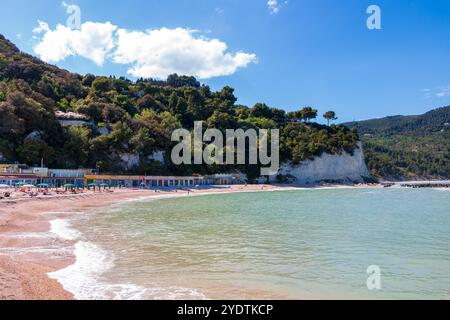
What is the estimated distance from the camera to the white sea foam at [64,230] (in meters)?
18.2

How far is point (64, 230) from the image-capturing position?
65.7 feet

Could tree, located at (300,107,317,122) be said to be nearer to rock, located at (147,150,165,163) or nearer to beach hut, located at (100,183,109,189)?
rock, located at (147,150,165,163)

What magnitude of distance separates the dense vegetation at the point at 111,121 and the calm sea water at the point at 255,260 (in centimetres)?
4131

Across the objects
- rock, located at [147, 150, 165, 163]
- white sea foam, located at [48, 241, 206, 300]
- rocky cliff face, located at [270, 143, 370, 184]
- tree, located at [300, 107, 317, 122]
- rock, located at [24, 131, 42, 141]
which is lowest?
white sea foam, located at [48, 241, 206, 300]

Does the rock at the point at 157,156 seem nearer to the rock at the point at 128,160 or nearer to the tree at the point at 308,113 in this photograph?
the rock at the point at 128,160

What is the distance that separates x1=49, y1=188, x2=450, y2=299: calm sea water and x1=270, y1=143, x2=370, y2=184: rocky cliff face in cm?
7043

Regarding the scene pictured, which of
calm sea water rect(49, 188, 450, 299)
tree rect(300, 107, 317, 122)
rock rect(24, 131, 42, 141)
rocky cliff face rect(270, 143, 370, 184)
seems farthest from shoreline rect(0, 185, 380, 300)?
tree rect(300, 107, 317, 122)

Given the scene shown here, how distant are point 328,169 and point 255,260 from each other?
91.0m

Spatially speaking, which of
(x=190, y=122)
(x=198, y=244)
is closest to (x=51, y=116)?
(x=190, y=122)

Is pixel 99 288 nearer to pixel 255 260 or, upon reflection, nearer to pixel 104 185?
pixel 255 260

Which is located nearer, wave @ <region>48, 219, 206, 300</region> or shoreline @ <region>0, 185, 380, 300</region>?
shoreline @ <region>0, 185, 380, 300</region>

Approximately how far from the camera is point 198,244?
16.9m

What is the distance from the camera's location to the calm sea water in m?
10.4

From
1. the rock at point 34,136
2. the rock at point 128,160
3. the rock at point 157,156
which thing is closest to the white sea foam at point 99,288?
the rock at point 34,136
